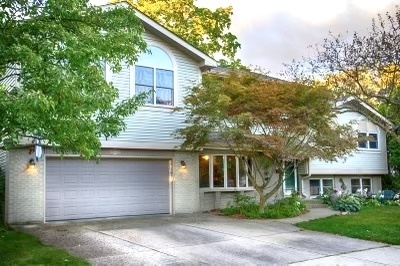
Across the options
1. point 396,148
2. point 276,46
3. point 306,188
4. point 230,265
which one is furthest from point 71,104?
point 396,148

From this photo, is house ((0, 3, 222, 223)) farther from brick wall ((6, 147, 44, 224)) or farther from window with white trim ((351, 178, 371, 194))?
window with white trim ((351, 178, 371, 194))

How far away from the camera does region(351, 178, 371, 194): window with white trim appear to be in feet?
82.3

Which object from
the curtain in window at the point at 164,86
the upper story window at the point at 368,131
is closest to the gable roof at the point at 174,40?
the curtain in window at the point at 164,86

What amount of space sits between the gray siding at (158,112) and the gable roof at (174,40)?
183 millimetres

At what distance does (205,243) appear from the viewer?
10.7 m

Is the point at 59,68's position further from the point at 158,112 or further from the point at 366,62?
the point at 366,62

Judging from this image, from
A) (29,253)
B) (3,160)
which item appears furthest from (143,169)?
(29,253)

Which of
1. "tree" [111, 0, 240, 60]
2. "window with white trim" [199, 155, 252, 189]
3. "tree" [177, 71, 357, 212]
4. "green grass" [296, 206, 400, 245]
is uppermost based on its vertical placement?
"tree" [111, 0, 240, 60]

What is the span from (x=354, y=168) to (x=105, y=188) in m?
15.1

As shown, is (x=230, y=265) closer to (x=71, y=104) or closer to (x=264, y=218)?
(x=71, y=104)

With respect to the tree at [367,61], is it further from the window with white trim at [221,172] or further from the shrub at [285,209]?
the window with white trim at [221,172]

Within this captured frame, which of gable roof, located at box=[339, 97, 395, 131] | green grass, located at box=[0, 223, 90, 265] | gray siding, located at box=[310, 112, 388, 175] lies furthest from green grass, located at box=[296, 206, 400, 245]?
green grass, located at box=[0, 223, 90, 265]

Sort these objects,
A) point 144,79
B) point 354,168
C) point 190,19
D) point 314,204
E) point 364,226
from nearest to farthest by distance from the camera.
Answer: point 364,226 → point 144,79 → point 314,204 → point 354,168 → point 190,19

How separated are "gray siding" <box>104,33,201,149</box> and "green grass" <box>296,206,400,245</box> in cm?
581
